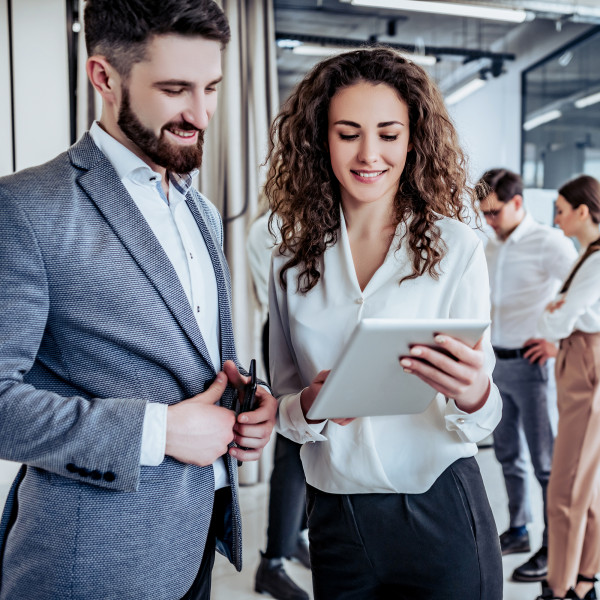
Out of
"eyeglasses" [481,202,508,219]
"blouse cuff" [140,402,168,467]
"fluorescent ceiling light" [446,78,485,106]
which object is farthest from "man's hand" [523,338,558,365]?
"fluorescent ceiling light" [446,78,485,106]

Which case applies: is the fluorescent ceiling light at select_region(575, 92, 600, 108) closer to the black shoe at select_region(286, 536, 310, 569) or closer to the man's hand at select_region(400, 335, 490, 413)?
the black shoe at select_region(286, 536, 310, 569)

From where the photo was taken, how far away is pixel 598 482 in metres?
2.92

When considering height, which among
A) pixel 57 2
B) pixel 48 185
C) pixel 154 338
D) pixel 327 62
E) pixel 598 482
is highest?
pixel 57 2

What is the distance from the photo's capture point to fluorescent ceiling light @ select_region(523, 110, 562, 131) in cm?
601

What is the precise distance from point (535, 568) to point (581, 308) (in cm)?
126

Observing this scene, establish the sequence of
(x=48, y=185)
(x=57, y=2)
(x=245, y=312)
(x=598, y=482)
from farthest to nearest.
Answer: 1. (x=245, y=312)
2. (x=57, y=2)
3. (x=598, y=482)
4. (x=48, y=185)

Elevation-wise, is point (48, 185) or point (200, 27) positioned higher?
point (200, 27)

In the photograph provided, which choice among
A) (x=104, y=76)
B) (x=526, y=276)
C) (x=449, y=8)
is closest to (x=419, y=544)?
(x=104, y=76)

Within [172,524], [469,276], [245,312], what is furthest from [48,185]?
[245,312]

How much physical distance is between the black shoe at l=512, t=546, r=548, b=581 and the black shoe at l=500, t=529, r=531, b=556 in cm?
20

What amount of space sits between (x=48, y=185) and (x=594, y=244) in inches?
106

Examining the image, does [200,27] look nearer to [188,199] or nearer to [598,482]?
[188,199]

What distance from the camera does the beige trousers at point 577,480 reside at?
2850mm

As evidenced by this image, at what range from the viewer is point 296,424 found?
130cm
